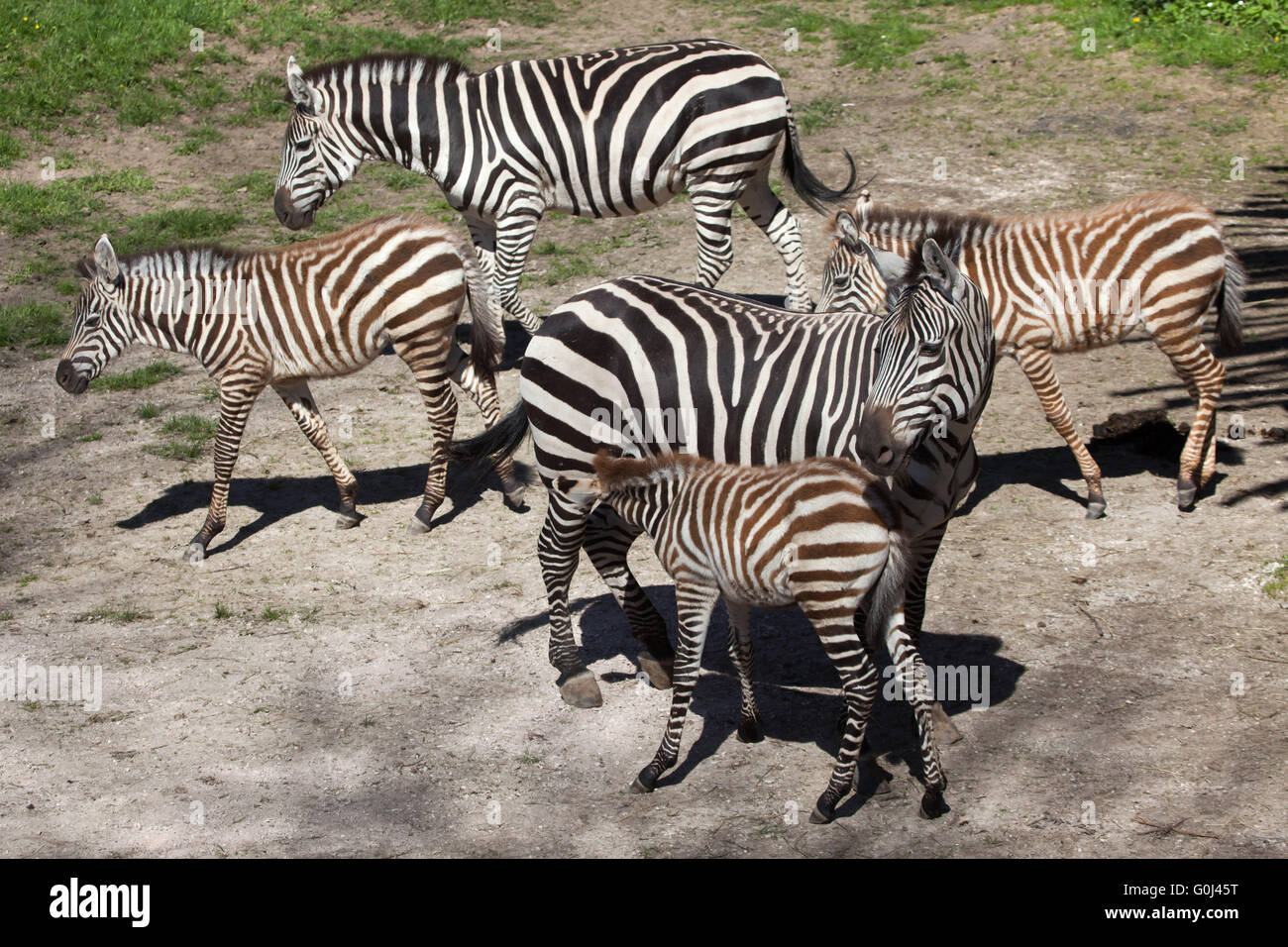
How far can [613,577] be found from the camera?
7141 mm

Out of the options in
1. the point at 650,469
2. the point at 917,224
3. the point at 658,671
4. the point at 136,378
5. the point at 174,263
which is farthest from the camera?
the point at 136,378

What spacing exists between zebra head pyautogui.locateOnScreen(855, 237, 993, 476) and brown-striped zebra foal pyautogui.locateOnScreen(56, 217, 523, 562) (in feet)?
13.3

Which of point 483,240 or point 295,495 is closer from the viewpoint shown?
point 295,495

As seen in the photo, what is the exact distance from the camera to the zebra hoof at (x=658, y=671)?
7199 mm

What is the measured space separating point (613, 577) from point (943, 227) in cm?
381

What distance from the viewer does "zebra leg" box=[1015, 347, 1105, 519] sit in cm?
875

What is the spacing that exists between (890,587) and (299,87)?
7.21 meters

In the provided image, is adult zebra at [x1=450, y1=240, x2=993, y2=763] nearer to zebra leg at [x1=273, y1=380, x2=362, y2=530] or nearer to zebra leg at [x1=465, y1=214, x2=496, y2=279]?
zebra leg at [x1=273, y1=380, x2=362, y2=530]

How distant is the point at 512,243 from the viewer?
1058 cm

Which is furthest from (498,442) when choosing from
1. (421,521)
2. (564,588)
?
(421,521)

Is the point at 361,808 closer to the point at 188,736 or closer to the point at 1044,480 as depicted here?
the point at 188,736

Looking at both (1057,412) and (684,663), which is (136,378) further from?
(1057,412)

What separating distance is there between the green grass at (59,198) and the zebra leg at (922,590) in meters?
11.3

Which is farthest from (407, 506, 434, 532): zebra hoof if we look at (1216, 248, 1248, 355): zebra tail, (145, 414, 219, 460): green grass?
(1216, 248, 1248, 355): zebra tail
